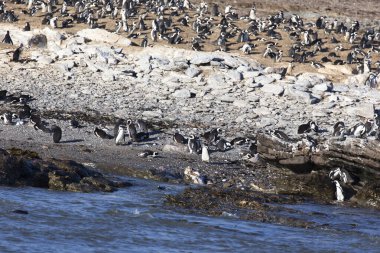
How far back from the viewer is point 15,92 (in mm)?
26625

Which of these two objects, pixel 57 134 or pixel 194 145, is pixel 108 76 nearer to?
pixel 57 134

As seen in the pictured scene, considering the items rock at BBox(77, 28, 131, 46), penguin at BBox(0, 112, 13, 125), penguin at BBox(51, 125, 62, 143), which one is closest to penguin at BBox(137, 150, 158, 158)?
penguin at BBox(51, 125, 62, 143)

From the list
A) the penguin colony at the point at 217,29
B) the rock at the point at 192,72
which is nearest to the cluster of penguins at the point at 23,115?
the rock at the point at 192,72

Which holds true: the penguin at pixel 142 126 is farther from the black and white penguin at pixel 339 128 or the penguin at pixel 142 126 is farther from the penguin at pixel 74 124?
the black and white penguin at pixel 339 128

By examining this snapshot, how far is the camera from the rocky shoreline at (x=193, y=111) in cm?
1844

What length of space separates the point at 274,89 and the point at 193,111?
10.1 ft

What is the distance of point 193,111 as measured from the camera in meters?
25.6

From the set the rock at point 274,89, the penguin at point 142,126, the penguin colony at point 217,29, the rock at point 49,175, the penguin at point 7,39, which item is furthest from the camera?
the penguin colony at point 217,29

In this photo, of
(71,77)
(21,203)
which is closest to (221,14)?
(71,77)

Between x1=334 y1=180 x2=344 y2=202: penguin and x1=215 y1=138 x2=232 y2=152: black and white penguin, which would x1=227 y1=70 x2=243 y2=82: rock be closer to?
x1=215 y1=138 x2=232 y2=152: black and white penguin

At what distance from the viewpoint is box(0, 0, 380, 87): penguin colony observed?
34188mm

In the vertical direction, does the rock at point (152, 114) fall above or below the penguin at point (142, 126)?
below

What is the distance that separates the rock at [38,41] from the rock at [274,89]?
8508 millimetres

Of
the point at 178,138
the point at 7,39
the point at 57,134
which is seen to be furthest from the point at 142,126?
the point at 7,39
